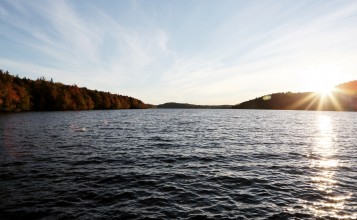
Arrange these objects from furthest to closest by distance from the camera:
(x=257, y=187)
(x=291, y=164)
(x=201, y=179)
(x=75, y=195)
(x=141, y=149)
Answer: (x=141, y=149), (x=291, y=164), (x=201, y=179), (x=257, y=187), (x=75, y=195)

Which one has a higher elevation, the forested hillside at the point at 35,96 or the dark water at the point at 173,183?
the forested hillside at the point at 35,96

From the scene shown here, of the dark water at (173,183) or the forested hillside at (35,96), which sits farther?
the forested hillside at (35,96)

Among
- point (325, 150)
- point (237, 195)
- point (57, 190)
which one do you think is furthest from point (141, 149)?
point (325, 150)

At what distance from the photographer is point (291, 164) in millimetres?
29172

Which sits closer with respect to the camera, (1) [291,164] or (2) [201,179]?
(2) [201,179]

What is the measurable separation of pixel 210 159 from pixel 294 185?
10900 millimetres

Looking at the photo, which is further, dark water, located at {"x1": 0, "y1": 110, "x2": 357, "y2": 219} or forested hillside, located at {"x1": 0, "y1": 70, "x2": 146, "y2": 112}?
forested hillside, located at {"x1": 0, "y1": 70, "x2": 146, "y2": 112}

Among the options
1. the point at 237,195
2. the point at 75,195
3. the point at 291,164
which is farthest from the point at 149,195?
the point at 291,164

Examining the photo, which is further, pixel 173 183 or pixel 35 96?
pixel 35 96

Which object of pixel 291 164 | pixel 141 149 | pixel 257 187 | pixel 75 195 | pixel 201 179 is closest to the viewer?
pixel 75 195

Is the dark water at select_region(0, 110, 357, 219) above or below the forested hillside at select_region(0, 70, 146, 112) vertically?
below

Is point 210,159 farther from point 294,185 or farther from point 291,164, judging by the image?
point 294,185

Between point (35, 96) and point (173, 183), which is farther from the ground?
point (35, 96)

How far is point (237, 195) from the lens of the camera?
19031 millimetres
